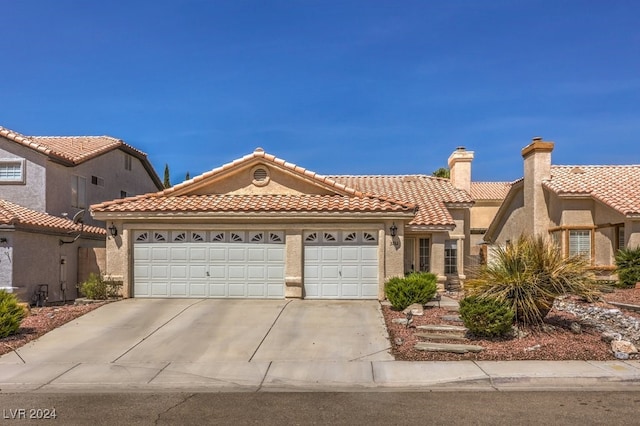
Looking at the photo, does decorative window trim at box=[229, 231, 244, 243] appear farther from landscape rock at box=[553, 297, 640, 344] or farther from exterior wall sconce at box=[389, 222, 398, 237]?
landscape rock at box=[553, 297, 640, 344]

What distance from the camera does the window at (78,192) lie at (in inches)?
950

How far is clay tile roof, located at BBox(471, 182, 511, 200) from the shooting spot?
1778 inches

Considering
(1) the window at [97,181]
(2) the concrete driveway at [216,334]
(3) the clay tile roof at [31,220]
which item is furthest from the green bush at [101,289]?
(1) the window at [97,181]

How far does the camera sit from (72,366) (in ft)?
33.9

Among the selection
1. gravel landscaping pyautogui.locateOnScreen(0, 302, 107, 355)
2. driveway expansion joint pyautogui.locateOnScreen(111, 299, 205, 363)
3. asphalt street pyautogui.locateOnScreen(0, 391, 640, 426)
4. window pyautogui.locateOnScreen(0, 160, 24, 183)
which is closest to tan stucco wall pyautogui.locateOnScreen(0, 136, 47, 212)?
window pyautogui.locateOnScreen(0, 160, 24, 183)

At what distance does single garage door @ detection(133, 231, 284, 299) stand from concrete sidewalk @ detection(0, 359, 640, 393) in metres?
6.72

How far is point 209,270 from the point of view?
56.6 feet

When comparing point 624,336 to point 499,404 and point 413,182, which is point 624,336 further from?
point 413,182

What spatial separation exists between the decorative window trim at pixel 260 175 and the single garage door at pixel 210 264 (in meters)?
2.33

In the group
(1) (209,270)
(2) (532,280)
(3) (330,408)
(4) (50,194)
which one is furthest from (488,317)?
(4) (50,194)

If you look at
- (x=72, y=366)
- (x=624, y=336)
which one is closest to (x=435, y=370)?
(x=624, y=336)

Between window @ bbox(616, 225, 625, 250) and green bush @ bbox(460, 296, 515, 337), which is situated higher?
window @ bbox(616, 225, 625, 250)

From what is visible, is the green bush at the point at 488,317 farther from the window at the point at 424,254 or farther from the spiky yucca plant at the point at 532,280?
the window at the point at 424,254

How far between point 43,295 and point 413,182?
16.6 meters
